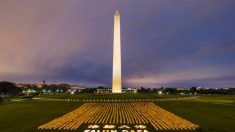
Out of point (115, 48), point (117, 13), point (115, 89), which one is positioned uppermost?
point (117, 13)

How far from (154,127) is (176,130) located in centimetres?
236

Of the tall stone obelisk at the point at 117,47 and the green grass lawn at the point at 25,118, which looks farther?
the tall stone obelisk at the point at 117,47

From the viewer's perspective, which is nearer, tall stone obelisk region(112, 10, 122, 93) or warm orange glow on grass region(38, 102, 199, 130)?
warm orange glow on grass region(38, 102, 199, 130)

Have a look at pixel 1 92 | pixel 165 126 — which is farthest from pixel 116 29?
pixel 1 92

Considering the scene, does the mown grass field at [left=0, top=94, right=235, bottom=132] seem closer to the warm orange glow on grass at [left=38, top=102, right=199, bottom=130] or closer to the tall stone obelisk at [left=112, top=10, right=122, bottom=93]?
the warm orange glow on grass at [left=38, top=102, right=199, bottom=130]

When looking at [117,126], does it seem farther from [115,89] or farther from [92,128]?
[115,89]

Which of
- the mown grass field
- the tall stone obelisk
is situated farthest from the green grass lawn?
the tall stone obelisk

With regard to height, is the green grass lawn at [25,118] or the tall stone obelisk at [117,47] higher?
the tall stone obelisk at [117,47]

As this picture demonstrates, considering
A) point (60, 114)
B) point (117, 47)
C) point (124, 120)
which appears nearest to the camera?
point (124, 120)

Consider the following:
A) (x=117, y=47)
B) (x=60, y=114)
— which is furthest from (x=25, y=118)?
(x=117, y=47)

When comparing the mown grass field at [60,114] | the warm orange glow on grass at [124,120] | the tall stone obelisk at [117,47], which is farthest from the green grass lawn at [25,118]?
the tall stone obelisk at [117,47]

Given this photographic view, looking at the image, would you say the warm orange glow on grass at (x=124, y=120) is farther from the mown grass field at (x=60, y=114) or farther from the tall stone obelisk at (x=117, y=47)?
the tall stone obelisk at (x=117, y=47)

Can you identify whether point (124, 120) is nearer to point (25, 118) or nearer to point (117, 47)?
point (25, 118)

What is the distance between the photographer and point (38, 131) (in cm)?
2645
